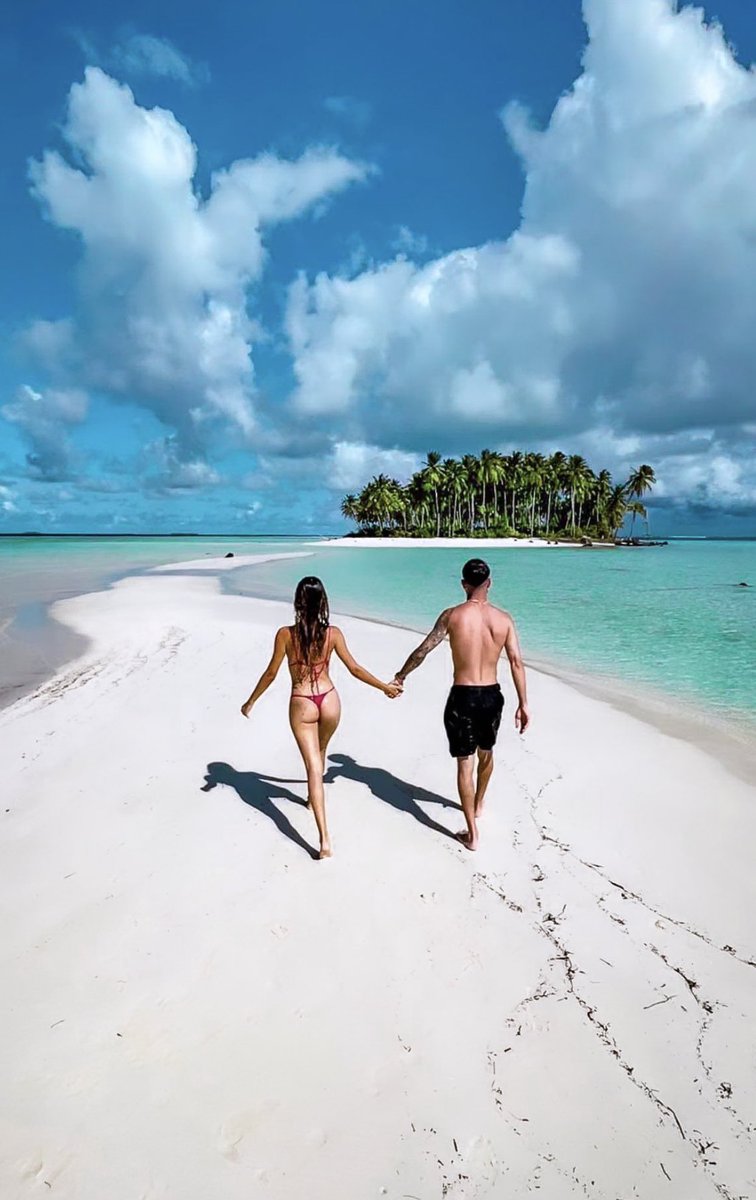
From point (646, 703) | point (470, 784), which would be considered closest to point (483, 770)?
point (470, 784)

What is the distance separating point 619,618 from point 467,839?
52.4 feet

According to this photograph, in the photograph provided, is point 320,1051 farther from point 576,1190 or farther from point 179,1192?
point 576,1190

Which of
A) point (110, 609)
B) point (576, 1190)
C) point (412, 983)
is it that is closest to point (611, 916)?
point (412, 983)

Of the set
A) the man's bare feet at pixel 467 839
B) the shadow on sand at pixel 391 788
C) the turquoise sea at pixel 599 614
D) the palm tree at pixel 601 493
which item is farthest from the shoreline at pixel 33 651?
the palm tree at pixel 601 493

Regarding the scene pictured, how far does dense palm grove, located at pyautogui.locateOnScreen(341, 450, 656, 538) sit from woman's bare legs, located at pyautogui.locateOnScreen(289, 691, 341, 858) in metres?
99.0

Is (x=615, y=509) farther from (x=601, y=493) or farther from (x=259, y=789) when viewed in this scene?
(x=259, y=789)

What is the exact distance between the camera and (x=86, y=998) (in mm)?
3162

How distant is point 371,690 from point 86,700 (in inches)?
170

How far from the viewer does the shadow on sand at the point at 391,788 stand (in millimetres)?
5327

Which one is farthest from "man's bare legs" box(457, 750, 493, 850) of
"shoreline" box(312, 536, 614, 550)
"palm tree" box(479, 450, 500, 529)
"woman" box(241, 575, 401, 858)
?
"palm tree" box(479, 450, 500, 529)

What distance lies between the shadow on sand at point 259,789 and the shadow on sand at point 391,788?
1.64ft

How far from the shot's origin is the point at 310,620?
4270mm

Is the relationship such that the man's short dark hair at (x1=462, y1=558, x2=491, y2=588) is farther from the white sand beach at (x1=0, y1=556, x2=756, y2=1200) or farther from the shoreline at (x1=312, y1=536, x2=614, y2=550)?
the shoreline at (x1=312, y1=536, x2=614, y2=550)

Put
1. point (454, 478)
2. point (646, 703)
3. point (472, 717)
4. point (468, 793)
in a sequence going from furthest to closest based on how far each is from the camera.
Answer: point (454, 478) → point (646, 703) → point (468, 793) → point (472, 717)
